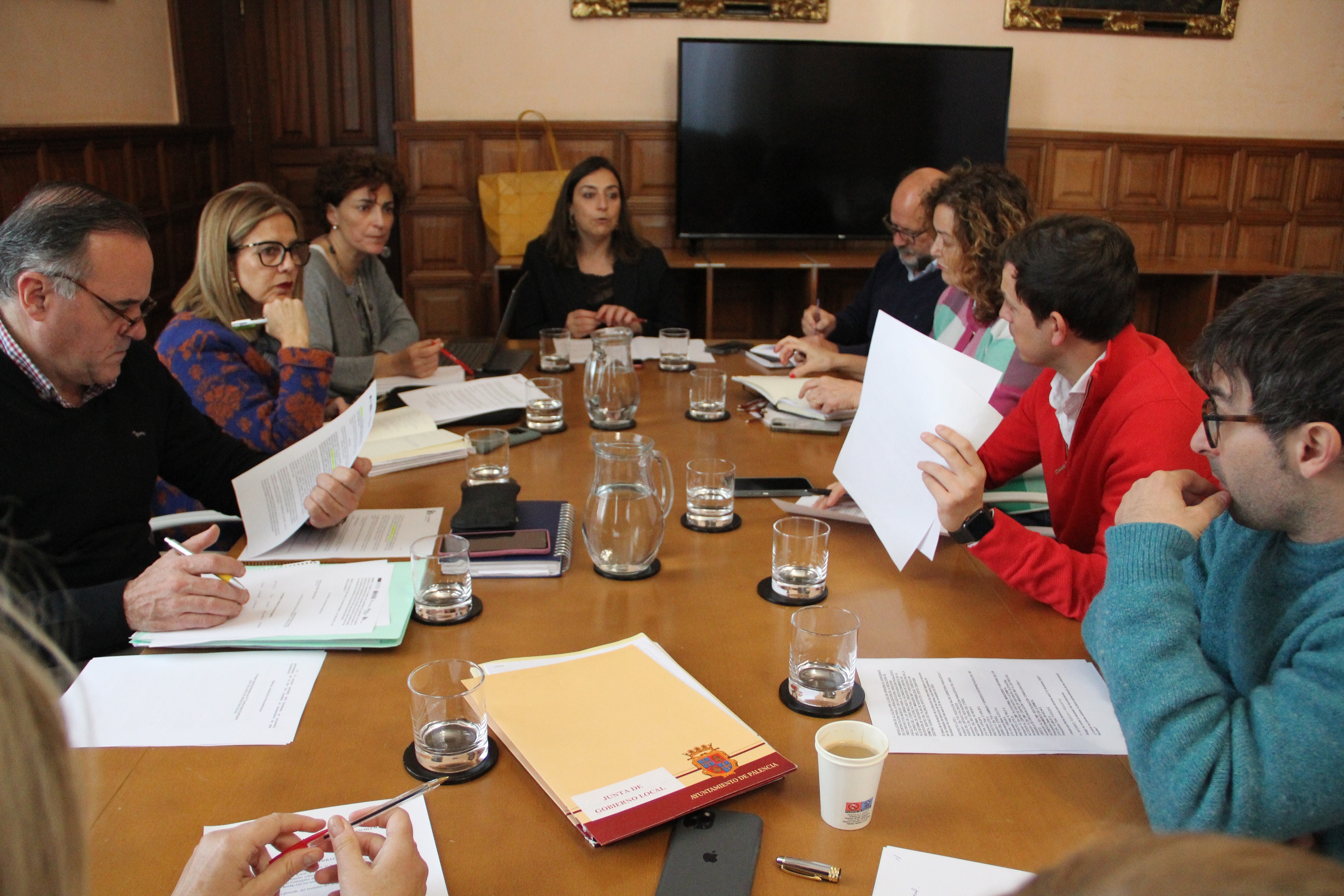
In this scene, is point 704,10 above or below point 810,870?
above

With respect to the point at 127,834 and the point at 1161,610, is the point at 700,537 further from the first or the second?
the point at 127,834

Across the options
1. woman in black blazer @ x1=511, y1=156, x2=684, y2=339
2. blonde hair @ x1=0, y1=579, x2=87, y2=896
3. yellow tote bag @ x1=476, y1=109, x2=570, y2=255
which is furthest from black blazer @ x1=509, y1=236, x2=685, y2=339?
blonde hair @ x1=0, y1=579, x2=87, y2=896

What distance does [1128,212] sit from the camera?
525cm

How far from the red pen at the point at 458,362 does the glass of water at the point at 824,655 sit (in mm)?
1801

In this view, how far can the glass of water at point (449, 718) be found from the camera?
101 centimetres

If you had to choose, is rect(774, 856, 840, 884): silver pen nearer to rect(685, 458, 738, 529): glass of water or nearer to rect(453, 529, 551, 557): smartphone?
rect(453, 529, 551, 557): smartphone

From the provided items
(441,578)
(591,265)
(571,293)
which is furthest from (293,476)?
(591,265)

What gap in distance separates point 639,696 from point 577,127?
4.25 metres

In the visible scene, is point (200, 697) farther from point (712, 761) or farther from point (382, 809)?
point (712, 761)

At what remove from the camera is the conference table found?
0.89m

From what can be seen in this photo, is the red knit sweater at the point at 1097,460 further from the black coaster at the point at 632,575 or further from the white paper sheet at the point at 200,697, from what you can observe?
the white paper sheet at the point at 200,697

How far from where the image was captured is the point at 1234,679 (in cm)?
109

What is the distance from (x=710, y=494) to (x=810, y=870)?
86 centimetres

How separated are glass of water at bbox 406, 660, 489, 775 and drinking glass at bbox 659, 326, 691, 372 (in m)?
1.86
